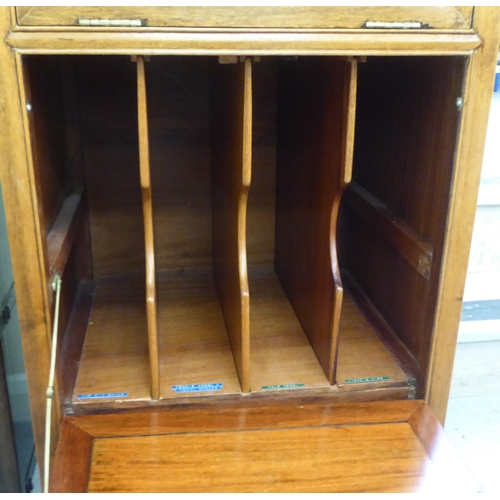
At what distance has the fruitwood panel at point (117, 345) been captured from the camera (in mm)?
914

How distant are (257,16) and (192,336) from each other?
623 mm

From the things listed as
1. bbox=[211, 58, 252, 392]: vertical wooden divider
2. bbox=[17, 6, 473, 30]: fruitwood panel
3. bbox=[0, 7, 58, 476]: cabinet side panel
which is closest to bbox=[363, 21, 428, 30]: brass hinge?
bbox=[17, 6, 473, 30]: fruitwood panel

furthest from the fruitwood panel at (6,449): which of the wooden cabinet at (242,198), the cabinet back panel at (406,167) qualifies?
the cabinet back panel at (406,167)

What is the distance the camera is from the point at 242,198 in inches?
33.3

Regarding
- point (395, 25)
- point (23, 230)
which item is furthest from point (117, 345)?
point (395, 25)

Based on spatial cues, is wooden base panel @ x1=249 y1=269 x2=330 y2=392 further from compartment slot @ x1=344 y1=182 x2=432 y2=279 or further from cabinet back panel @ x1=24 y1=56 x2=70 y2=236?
cabinet back panel @ x1=24 y1=56 x2=70 y2=236

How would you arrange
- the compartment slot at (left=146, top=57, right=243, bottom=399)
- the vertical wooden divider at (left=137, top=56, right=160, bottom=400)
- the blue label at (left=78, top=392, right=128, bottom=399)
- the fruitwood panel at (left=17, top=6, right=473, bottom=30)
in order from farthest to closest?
1. the compartment slot at (left=146, top=57, right=243, bottom=399)
2. the blue label at (left=78, top=392, right=128, bottom=399)
3. the vertical wooden divider at (left=137, top=56, right=160, bottom=400)
4. the fruitwood panel at (left=17, top=6, right=473, bottom=30)

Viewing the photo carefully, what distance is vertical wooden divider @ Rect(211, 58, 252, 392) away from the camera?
2.60 ft

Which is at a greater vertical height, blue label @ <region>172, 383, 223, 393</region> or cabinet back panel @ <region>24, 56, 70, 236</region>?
cabinet back panel @ <region>24, 56, 70, 236</region>

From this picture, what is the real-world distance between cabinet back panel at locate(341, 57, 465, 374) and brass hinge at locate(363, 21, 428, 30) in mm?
99

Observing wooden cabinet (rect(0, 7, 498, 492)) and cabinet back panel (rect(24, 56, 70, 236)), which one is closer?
wooden cabinet (rect(0, 7, 498, 492))

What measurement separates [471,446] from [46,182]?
1.23 metres

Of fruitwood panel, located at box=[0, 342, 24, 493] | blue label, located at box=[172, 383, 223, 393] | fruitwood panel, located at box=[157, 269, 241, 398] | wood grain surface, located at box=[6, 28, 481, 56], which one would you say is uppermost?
wood grain surface, located at box=[6, 28, 481, 56]

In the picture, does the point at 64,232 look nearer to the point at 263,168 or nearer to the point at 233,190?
the point at 233,190
